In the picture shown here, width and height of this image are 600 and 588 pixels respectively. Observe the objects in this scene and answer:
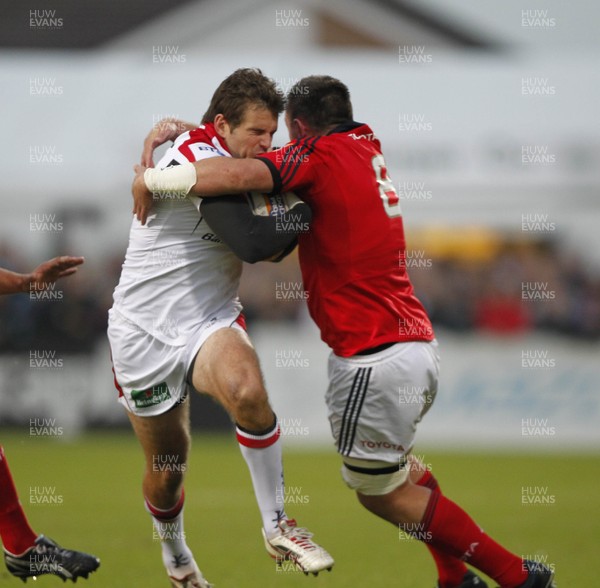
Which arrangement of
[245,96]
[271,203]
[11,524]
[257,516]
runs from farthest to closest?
[257,516] → [11,524] → [245,96] → [271,203]

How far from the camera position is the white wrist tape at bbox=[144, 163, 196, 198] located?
5.54m

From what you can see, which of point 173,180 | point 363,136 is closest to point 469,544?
point 363,136

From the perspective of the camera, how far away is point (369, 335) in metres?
5.58

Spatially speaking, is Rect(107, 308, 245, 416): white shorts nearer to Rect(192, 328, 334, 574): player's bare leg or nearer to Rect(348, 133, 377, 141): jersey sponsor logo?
Rect(192, 328, 334, 574): player's bare leg

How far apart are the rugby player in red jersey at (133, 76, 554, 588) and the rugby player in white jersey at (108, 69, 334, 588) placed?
30cm

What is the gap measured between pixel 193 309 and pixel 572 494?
672cm

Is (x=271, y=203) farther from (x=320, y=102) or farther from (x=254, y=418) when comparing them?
(x=254, y=418)

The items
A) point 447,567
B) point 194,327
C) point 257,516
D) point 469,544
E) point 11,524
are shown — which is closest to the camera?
point 469,544

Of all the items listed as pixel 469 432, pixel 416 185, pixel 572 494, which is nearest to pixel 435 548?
pixel 572 494

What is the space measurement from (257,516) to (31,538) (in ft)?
13.9

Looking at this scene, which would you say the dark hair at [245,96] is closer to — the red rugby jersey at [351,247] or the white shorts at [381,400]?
the red rugby jersey at [351,247]

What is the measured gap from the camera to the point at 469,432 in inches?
620

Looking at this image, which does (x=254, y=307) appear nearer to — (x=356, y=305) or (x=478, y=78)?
(x=478, y=78)

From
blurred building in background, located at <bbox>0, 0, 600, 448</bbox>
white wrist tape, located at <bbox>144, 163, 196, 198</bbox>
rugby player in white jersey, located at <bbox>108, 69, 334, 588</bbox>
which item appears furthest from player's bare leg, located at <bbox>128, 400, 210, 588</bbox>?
blurred building in background, located at <bbox>0, 0, 600, 448</bbox>
